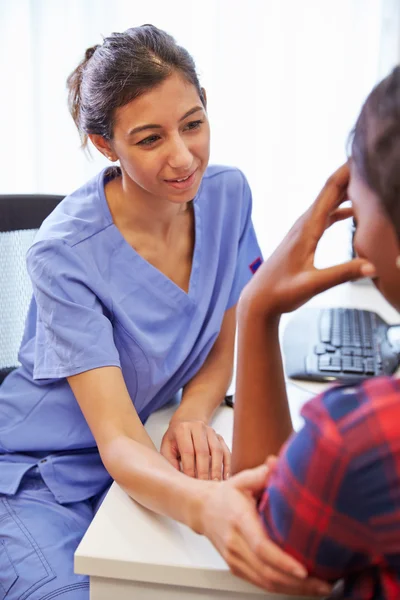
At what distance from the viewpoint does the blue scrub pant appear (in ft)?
3.05

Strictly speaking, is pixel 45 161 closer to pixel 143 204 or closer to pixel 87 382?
pixel 143 204

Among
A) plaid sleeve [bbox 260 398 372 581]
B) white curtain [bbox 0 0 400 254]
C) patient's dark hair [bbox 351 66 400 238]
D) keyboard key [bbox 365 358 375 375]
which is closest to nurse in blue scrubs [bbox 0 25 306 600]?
keyboard key [bbox 365 358 375 375]

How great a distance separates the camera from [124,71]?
1.05 metres

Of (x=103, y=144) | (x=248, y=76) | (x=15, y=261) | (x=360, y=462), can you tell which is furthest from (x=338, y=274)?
(x=248, y=76)

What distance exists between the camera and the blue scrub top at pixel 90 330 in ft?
3.38

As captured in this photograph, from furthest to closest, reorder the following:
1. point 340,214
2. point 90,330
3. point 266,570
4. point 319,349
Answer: point 319,349 < point 90,330 < point 340,214 < point 266,570

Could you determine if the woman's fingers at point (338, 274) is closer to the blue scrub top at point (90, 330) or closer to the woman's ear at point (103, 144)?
the blue scrub top at point (90, 330)

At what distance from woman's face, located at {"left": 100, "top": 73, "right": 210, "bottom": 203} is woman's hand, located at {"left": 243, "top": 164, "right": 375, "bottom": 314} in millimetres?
268

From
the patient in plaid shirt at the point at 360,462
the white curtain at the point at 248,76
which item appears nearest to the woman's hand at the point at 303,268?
the patient in plaid shirt at the point at 360,462

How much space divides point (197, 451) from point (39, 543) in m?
0.26

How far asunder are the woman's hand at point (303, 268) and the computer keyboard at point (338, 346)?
1.05 feet

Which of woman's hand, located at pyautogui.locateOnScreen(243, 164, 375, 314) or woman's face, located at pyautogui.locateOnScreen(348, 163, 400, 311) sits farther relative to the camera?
woman's hand, located at pyautogui.locateOnScreen(243, 164, 375, 314)

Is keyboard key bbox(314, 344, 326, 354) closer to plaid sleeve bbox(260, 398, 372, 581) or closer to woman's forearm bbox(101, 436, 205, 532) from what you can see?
woman's forearm bbox(101, 436, 205, 532)

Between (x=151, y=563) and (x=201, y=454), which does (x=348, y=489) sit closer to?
(x=151, y=563)
